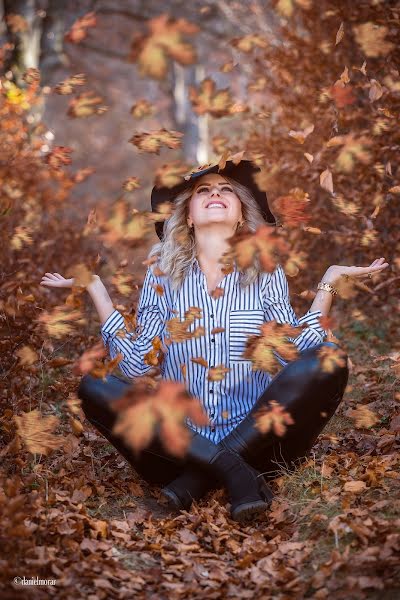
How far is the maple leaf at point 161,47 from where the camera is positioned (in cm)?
239

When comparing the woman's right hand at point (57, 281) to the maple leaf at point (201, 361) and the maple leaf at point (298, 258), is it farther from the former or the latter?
the maple leaf at point (298, 258)

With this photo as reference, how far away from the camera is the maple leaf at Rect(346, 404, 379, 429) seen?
3916 mm

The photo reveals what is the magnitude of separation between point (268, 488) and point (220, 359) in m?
Answer: 0.69

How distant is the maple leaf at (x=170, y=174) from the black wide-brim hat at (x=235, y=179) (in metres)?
0.03

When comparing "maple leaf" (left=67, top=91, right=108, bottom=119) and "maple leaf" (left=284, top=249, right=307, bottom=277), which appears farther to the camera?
"maple leaf" (left=284, top=249, right=307, bottom=277)

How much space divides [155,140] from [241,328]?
1.15 metres

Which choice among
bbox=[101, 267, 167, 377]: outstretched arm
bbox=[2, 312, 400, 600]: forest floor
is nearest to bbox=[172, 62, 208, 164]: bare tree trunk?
bbox=[101, 267, 167, 377]: outstretched arm

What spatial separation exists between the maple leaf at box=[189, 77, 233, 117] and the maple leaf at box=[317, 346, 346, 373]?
1.98 meters

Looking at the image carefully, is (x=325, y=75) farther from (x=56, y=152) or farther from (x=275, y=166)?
(x=56, y=152)

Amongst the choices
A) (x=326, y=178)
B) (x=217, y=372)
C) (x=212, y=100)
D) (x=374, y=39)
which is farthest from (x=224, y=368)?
(x=374, y=39)

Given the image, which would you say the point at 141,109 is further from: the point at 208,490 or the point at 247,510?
the point at 247,510

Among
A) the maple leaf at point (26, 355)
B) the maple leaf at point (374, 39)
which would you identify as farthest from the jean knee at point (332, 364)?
the maple leaf at point (374, 39)

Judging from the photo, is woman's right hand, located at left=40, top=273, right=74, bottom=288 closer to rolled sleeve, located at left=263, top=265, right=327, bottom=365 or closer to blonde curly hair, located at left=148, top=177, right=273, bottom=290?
blonde curly hair, located at left=148, top=177, right=273, bottom=290

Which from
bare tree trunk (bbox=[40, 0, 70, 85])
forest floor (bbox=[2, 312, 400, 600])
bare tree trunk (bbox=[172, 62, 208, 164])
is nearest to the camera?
forest floor (bbox=[2, 312, 400, 600])
